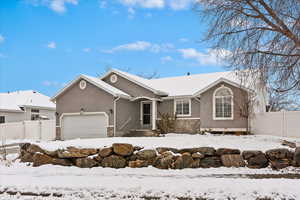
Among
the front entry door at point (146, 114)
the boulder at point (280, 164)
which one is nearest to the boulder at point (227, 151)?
the boulder at point (280, 164)

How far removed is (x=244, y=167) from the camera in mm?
9484

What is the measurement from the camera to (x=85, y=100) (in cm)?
1908

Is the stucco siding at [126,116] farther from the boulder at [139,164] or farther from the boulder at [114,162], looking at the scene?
the boulder at [139,164]

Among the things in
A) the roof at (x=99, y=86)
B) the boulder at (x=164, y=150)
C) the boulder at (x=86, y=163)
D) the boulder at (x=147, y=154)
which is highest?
the roof at (x=99, y=86)

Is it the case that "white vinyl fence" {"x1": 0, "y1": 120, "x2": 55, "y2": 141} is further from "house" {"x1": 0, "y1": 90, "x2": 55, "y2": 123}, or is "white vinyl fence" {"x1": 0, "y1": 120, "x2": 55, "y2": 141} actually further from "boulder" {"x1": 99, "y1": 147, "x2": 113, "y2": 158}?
"boulder" {"x1": 99, "y1": 147, "x2": 113, "y2": 158}

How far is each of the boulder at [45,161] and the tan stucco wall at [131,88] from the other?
979 centimetres

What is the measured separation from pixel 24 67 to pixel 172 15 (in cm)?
875

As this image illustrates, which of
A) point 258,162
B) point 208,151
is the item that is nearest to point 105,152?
point 208,151

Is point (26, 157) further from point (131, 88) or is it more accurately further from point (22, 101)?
point (22, 101)

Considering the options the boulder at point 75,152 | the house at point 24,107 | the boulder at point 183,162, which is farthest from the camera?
the house at point 24,107

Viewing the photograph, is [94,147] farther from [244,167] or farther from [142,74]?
[142,74]

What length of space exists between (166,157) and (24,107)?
20.6 meters

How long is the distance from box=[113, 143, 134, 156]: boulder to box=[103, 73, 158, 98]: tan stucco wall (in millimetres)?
9296

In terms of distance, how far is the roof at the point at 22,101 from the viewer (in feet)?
83.4
